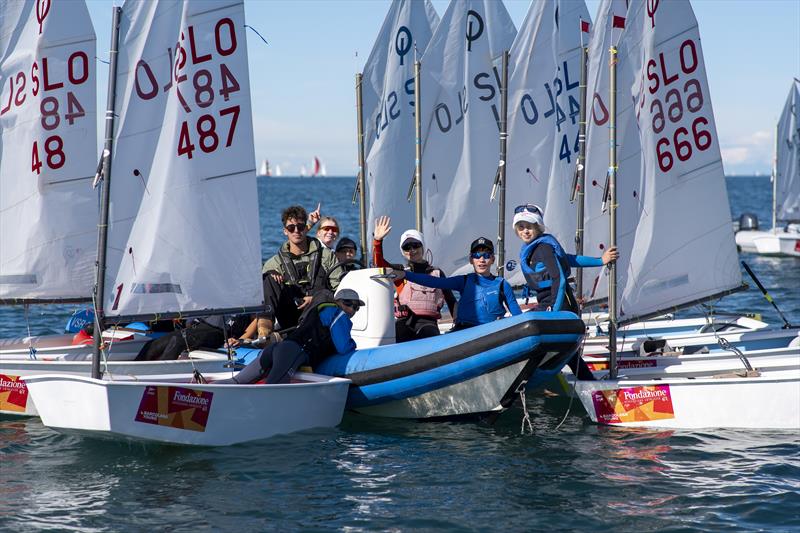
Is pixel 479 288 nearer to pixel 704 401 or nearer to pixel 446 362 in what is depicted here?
pixel 446 362

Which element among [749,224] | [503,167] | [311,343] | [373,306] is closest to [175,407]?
[311,343]

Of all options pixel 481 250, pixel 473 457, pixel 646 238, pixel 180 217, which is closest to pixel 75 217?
pixel 180 217

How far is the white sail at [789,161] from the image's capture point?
106ft

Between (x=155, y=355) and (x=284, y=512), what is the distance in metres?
4.00

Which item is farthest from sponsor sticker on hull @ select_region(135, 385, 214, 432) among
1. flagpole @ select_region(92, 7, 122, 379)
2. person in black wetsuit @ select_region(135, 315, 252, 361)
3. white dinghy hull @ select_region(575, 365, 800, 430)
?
white dinghy hull @ select_region(575, 365, 800, 430)

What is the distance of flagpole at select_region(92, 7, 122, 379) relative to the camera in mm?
9383

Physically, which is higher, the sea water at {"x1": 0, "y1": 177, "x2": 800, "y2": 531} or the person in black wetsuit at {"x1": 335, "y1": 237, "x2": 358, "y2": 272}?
the person in black wetsuit at {"x1": 335, "y1": 237, "x2": 358, "y2": 272}

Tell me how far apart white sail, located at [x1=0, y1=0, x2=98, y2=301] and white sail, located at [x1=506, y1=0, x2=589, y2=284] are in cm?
670

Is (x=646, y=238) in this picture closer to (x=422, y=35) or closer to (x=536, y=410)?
(x=536, y=410)

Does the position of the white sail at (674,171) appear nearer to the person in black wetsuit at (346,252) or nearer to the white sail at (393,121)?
the person in black wetsuit at (346,252)

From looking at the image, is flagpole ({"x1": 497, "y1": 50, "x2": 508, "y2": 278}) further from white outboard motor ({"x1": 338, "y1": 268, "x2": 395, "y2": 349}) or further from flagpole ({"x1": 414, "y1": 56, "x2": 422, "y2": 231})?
white outboard motor ({"x1": 338, "y1": 268, "x2": 395, "y2": 349})

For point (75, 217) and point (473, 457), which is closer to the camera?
point (473, 457)

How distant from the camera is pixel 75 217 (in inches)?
461

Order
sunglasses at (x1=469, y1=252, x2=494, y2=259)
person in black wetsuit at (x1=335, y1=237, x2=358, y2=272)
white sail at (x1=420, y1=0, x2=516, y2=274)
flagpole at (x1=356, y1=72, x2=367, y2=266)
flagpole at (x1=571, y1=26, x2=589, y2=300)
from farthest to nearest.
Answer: flagpole at (x1=356, y1=72, x2=367, y2=266) < white sail at (x1=420, y1=0, x2=516, y2=274) < flagpole at (x1=571, y1=26, x2=589, y2=300) < person in black wetsuit at (x1=335, y1=237, x2=358, y2=272) < sunglasses at (x1=469, y1=252, x2=494, y2=259)
